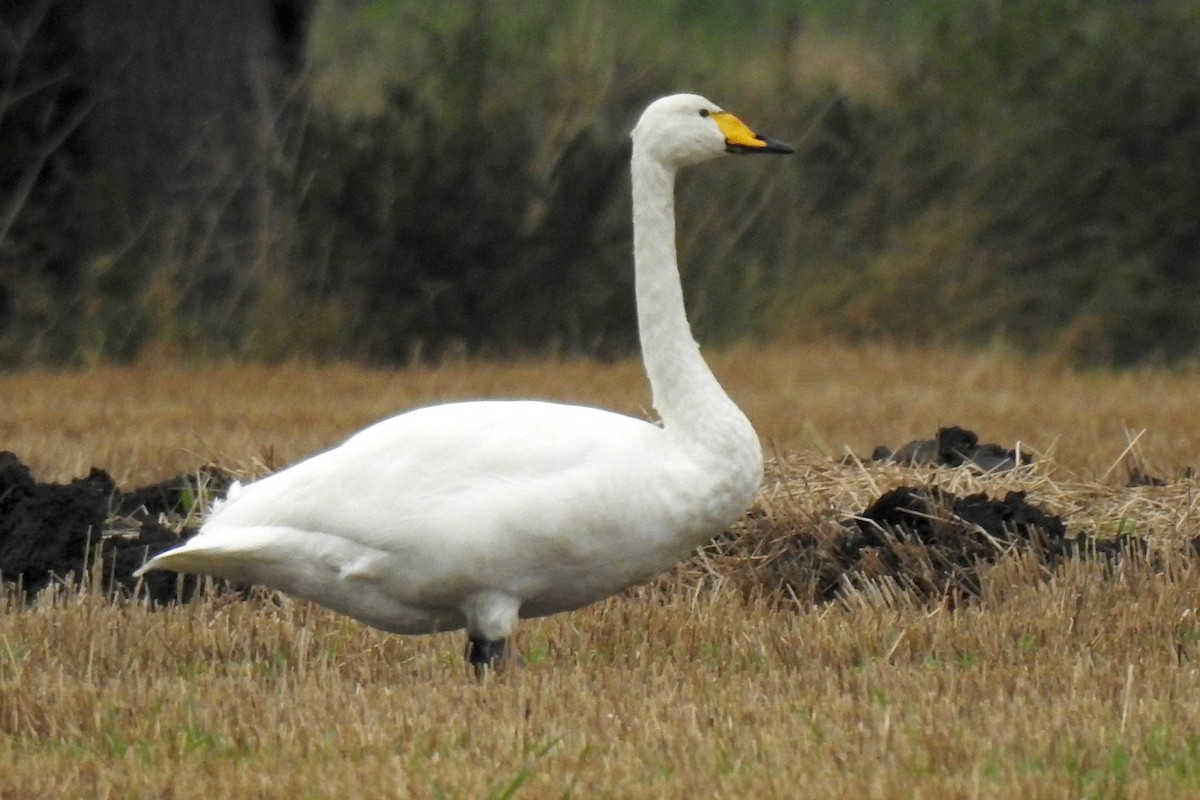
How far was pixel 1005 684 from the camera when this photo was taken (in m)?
→ 4.98

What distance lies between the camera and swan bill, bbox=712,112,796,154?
6.00 metres

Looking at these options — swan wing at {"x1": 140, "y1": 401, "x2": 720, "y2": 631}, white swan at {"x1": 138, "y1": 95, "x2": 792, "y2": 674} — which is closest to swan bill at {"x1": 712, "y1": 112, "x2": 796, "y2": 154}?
white swan at {"x1": 138, "y1": 95, "x2": 792, "y2": 674}

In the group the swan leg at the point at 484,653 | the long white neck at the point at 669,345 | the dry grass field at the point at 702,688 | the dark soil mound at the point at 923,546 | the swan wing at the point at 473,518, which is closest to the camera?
the dry grass field at the point at 702,688

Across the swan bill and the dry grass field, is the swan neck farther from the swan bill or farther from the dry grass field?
the dry grass field

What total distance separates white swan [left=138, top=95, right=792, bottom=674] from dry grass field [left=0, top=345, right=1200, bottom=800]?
0.19 metres

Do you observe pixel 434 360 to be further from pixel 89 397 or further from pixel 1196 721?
pixel 1196 721

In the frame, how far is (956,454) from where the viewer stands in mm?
8078

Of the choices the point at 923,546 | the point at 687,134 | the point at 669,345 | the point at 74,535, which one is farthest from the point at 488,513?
the point at 74,535

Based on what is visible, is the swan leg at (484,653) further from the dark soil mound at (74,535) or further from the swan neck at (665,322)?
the dark soil mound at (74,535)

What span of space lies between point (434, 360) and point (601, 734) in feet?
32.3

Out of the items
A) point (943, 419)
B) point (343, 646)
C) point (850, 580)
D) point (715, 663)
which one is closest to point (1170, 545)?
point (850, 580)

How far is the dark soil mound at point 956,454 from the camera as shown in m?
7.97

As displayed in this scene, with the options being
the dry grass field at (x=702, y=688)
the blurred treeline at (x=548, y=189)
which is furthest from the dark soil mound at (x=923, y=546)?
the blurred treeline at (x=548, y=189)

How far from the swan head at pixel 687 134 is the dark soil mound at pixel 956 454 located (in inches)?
84.7
